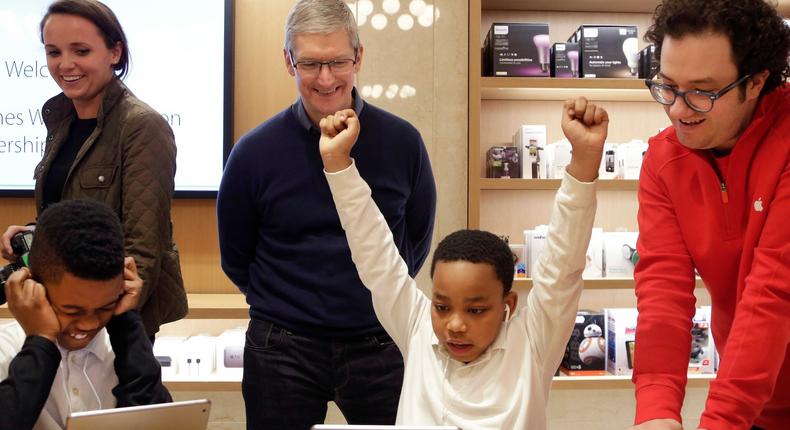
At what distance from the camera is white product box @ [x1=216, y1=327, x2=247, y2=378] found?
133 inches

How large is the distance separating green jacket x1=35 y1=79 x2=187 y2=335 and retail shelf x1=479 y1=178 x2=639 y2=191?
1680 mm

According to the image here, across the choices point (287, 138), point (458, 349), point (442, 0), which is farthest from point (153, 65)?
point (458, 349)

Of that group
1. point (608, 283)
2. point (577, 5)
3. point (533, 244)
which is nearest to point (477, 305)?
point (533, 244)

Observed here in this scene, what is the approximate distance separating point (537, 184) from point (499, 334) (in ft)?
5.79

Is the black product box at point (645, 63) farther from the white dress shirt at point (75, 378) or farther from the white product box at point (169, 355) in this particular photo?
the white dress shirt at point (75, 378)

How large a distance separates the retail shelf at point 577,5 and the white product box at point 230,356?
1990mm

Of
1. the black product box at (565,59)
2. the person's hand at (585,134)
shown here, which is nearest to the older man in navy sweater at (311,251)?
the person's hand at (585,134)

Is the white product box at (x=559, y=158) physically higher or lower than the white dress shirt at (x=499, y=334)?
higher

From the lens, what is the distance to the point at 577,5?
3518 millimetres

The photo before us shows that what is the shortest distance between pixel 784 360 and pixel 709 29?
63cm

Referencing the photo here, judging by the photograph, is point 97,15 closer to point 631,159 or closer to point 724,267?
point 724,267

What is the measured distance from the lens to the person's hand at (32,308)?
4.59 ft

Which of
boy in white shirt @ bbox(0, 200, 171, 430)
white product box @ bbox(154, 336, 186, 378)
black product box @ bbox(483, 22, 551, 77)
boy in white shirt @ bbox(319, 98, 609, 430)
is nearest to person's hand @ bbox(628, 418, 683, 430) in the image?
boy in white shirt @ bbox(319, 98, 609, 430)

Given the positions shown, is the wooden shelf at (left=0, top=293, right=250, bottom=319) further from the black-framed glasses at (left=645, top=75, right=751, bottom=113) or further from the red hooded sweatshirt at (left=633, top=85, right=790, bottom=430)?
the black-framed glasses at (left=645, top=75, right=751, bottom=113)
